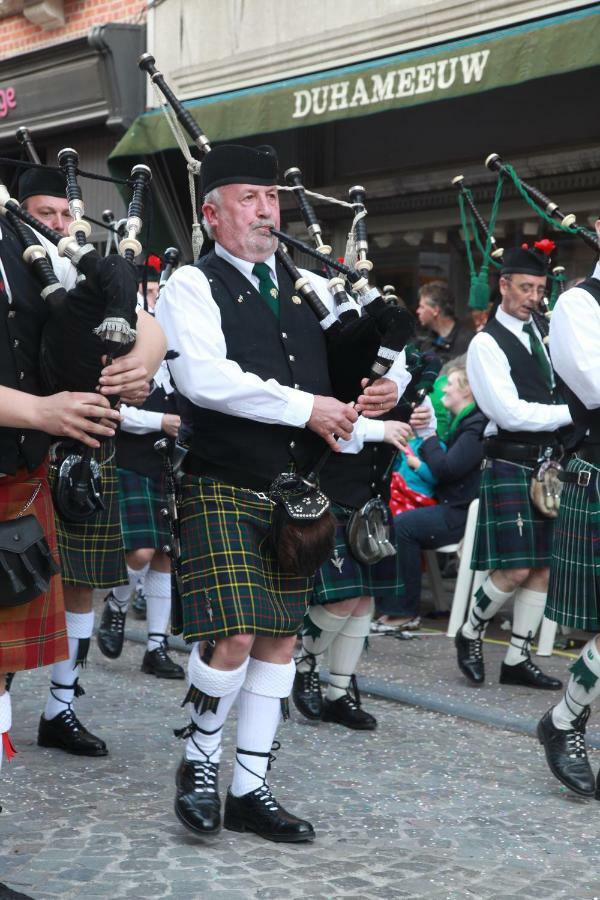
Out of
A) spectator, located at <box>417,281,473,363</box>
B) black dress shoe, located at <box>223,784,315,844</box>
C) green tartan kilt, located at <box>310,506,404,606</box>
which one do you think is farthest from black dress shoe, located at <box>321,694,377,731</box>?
spectator, located at <box>417,281,473,363</box>

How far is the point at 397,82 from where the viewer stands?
8469mm

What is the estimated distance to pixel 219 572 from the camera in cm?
368

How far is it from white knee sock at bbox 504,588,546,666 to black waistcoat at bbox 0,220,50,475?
332cm

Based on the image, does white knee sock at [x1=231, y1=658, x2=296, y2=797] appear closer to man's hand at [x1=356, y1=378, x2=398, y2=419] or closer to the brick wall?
man's hand at [x1=356, y1=378, x2=398, y2=419]

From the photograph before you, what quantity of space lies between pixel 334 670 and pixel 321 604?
30 cm

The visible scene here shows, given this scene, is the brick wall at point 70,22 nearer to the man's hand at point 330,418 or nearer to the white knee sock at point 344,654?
the white knee sock at point 344,654

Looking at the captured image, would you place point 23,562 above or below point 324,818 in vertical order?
above

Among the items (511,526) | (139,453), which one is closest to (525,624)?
(511,526)

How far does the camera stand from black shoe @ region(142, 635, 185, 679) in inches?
238

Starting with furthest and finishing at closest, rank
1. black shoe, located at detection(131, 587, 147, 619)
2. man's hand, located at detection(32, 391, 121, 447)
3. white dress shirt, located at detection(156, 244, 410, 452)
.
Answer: black shoe, located at detection(131, 587, 147, 619), white dress shirt, located at detection(156, 244, 410, 452), man's hand, located at detection(32, 391, 121, 447)

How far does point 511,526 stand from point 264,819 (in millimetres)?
2605

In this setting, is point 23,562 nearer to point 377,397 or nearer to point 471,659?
point 377,397

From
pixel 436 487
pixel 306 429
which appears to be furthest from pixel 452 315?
pixel 306 429

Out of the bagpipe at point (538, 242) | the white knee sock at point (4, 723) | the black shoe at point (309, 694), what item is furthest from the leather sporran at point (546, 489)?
the white knee sock at point (4, 723)
